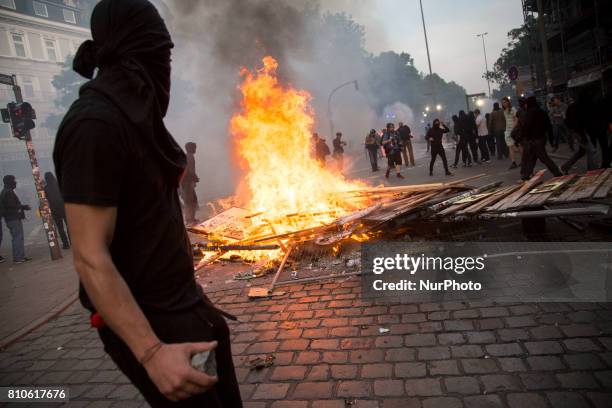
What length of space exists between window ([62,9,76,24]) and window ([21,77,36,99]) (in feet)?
39.9

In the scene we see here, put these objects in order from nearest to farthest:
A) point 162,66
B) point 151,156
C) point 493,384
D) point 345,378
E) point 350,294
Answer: point 151,156
point 162,66
point 493,384
point 345,378
point 350,294

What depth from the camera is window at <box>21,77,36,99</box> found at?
2046 inches

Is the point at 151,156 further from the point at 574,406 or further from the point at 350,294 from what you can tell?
the point at 350,294

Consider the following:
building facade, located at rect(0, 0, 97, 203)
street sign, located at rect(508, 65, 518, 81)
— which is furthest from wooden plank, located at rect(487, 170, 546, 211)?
building facade, located at rect(0, 0, 97, 203)

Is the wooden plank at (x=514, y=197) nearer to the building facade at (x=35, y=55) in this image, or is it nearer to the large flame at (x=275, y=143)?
the large flame at (x=275, y=143)

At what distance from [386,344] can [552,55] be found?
3630 cm

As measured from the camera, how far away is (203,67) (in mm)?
23156

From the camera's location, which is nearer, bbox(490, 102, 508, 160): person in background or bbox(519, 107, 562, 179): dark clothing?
bbox(519, 107, 562, 179): dark clothing

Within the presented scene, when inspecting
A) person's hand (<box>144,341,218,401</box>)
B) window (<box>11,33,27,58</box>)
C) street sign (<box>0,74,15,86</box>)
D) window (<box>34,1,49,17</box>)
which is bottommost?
person's hand (<box>144,341,218,401</box>)

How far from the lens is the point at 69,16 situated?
58.7m

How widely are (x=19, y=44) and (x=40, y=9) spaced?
6.77 meters

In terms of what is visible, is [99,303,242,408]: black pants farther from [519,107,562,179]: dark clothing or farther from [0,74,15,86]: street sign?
[0,74,15,86]: street sign

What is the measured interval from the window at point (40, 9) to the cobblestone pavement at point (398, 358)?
2652 inches

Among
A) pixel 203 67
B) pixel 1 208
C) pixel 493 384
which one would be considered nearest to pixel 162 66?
pixel 493 384
